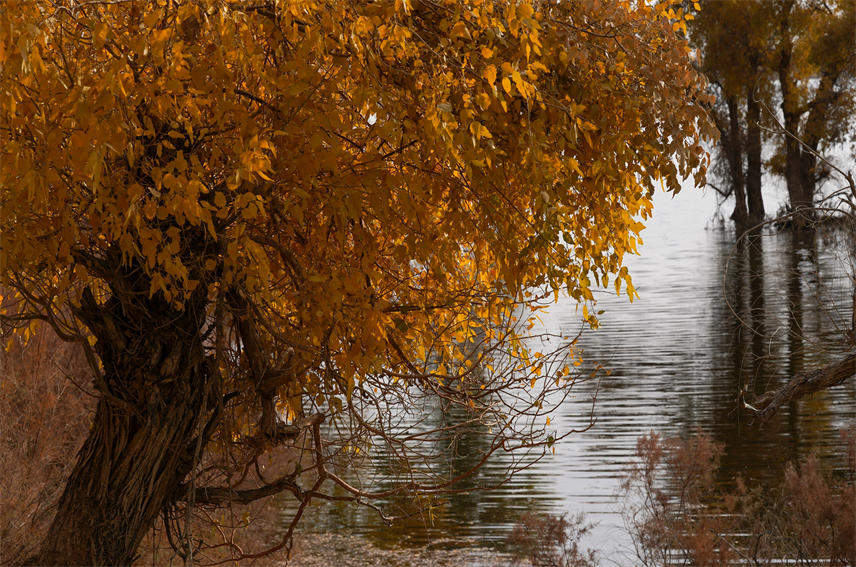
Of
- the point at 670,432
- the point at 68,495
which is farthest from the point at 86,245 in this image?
the point at 670,432

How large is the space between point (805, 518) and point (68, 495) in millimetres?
5523

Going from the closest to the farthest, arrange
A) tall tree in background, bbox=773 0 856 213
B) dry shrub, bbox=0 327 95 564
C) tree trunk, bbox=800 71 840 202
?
dry shrub, bbox=0 327 95 564 < tall tree in background, bbox=773 0 856 213 < tree trunk, bbox=800 71 840 202

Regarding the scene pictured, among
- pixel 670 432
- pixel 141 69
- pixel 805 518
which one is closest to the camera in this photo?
pixel 141 69


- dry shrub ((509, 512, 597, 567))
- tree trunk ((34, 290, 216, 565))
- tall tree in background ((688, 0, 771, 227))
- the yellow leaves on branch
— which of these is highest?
tall tree in background ((688, 0, 771, 227))

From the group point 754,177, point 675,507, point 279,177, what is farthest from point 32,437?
point 754,177

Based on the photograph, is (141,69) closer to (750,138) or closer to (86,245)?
(86,245)

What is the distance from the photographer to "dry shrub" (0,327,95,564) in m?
5.75

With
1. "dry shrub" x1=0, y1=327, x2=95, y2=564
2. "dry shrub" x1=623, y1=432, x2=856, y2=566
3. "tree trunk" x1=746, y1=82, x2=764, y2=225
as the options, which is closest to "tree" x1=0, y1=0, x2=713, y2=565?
"dry shrub" x1=0, y1=327, x2=95, y2=564

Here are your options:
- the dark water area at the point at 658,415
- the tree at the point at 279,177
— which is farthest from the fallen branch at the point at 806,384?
the tree at the point at 279,177

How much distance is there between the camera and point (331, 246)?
3293mm

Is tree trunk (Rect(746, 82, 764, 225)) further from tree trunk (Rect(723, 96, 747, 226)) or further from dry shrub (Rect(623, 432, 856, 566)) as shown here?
dry shrub (Rect(623, 432, 856, 566))

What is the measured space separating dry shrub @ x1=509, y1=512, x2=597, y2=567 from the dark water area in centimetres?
19

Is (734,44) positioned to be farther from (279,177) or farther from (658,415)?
(279,177)

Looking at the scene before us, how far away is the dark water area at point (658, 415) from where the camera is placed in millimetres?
8166
